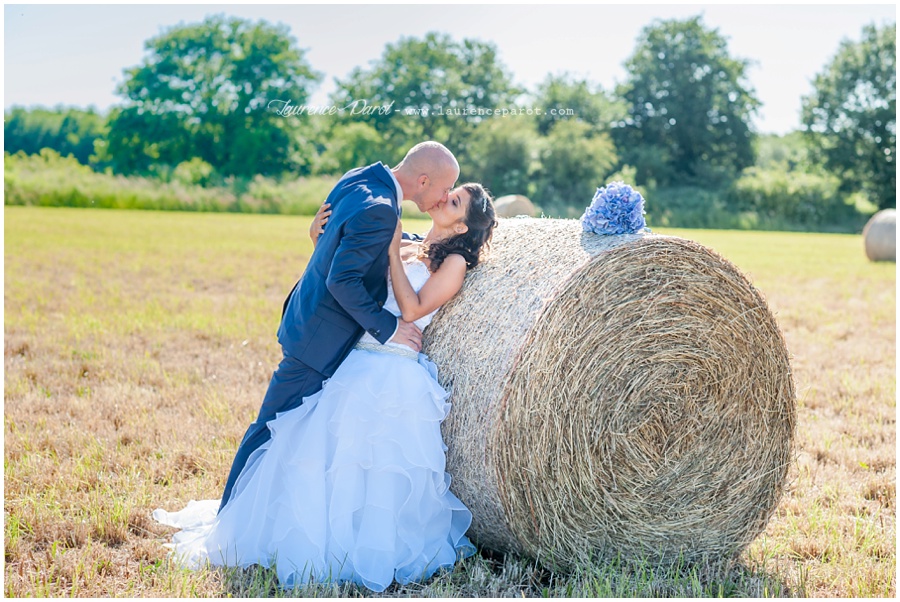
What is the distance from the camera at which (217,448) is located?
4918mm

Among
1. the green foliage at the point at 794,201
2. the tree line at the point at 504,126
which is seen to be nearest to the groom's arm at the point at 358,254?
the tree line at the point at 504,126

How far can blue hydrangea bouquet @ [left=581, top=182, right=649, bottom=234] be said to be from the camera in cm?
378

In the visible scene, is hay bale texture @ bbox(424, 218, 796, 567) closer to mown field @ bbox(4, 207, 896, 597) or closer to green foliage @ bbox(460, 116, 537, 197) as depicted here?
mown field @ bbox(4, 207, 896, 597)

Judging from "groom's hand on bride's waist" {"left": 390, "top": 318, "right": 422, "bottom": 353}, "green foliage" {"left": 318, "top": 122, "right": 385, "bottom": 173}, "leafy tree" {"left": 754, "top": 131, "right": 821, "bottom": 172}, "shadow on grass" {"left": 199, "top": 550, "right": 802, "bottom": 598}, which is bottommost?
"shadow on grass" {"left": 199, "top": 550, "right": 802, "bottom": 598}

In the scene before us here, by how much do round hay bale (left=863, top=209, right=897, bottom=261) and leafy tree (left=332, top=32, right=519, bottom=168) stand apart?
2272 centimetres

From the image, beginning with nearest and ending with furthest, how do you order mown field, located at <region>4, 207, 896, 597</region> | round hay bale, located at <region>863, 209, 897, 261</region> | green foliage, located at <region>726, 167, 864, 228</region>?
mown field, located at <region>4, 207, 896, 597</region> < round hay bale, located at <region>863, 209, 897, 261</region> < green foliage, located at <region>726, 167, 864, 228</region>

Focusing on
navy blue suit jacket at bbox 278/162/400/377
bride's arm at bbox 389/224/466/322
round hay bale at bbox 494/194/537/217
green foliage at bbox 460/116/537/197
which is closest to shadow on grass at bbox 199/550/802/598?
navy blue suit jacket at bbox 278/162/400/377

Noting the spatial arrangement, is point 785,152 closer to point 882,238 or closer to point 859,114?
point 859,114

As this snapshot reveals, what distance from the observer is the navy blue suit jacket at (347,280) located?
357 centimetres

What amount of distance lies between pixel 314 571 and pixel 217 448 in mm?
1610

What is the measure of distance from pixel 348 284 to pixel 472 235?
72 centimetres

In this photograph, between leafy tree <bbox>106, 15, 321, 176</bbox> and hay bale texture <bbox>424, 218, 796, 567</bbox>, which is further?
leafy tree <bbox>106, 15, 321, 176</bbox>

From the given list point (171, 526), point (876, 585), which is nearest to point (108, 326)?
point (171, 526)

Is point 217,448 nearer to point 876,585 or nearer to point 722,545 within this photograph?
point 722,545
